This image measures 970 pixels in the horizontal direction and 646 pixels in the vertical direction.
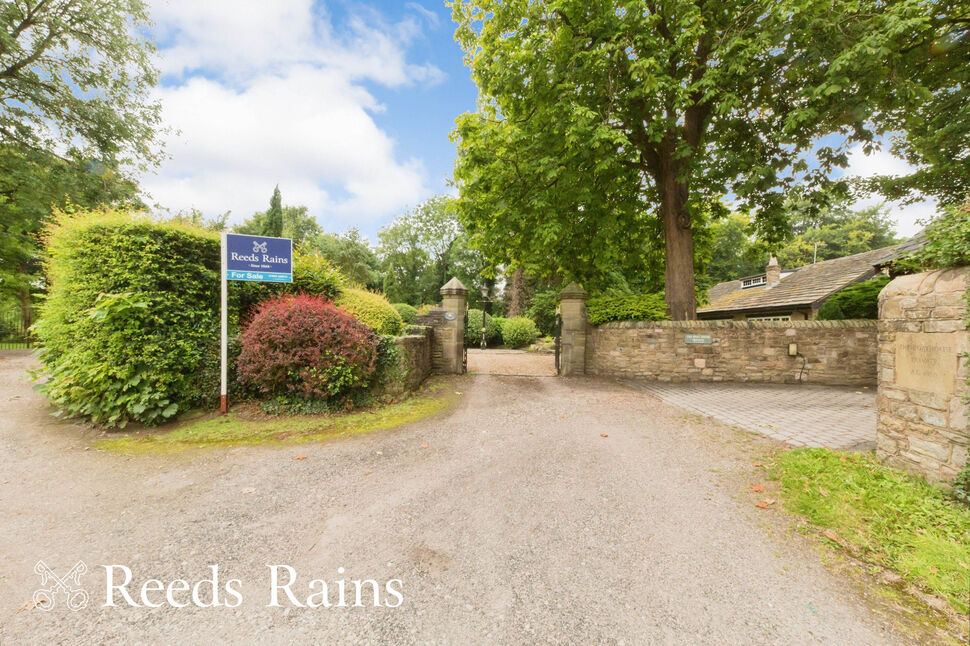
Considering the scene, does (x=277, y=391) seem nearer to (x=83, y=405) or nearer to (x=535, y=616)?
(x=83, y=405)

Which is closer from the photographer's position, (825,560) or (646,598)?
(646,598)

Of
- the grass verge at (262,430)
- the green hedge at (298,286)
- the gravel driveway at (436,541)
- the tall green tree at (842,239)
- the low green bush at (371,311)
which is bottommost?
the gravel driveway at (436,541)

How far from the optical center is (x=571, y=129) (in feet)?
24.2

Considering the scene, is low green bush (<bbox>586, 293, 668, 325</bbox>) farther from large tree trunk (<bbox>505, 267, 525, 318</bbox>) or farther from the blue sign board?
large tree trunk (<bbox>505, 267, 525, 318</bbox>)

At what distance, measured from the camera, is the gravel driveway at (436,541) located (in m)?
1.85

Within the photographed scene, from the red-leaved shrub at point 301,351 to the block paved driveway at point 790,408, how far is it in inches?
237

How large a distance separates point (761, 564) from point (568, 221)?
28.3 feet

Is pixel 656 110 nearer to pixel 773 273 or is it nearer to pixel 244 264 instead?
pixel 244 264

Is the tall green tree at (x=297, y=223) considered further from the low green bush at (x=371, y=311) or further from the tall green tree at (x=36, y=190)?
the low green bush at (x=371, y=311)

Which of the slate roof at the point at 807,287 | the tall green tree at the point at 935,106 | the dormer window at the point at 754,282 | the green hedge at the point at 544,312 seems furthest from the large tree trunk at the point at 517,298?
the tall green tree at the point at 935,106

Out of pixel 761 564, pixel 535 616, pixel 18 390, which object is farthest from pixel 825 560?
pixel 18 390

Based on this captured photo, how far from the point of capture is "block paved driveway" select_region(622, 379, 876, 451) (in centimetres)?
470

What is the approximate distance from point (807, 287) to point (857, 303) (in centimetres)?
886

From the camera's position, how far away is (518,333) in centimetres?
1952
